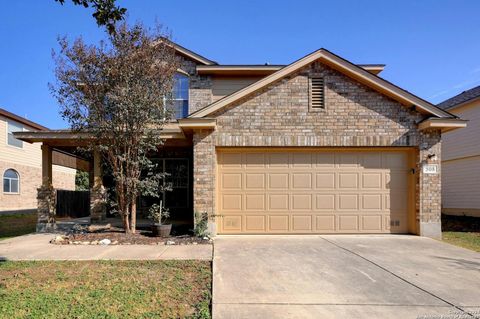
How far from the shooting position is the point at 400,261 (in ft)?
24.6

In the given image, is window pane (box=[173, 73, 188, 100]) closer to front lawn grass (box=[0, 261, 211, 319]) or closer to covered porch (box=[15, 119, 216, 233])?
covered porch (box=[15, 119, 216, 233])

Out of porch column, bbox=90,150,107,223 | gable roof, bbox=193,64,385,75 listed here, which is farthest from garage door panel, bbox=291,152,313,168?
porch column, bbox=90,150,107,223

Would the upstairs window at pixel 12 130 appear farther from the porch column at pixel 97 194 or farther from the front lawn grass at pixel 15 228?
the porch column at pixel 97 194

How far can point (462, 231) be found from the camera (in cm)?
1323

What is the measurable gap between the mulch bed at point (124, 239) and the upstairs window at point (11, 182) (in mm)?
15016

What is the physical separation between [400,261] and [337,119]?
4.76 metres

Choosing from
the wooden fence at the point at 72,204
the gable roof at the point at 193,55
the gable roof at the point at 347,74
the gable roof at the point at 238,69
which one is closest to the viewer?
the gable roof at the point at 347,74

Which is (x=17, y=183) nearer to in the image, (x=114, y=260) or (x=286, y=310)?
(x=114, y=260)

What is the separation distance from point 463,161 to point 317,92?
Answer: 10337 millimetres

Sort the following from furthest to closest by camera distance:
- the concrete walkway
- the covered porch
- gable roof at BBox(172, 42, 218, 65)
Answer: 1. gable roof at BBox(172, 42, 218, 65)
2. the covered porch
3. the concrete walkway

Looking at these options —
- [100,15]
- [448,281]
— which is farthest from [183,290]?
[448,281]

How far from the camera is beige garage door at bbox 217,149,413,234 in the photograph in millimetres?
10891

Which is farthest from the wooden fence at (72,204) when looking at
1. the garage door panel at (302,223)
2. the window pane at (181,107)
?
the garage door panel at (302,223)

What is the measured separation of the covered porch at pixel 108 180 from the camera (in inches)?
478
